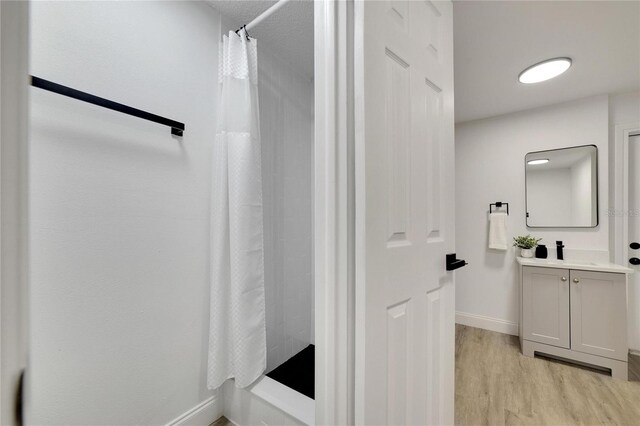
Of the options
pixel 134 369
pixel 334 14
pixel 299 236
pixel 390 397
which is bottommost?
pixel 134 369

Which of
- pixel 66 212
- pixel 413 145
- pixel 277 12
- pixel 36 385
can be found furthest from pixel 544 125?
pixel 36 385

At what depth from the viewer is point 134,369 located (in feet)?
3.94

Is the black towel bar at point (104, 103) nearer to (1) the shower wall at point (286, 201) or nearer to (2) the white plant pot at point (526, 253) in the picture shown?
(1) the shower wall at point (286, 201)

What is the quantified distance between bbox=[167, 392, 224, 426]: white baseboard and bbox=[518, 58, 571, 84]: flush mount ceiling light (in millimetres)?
3023

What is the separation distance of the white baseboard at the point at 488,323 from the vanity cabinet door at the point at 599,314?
0.59 meters

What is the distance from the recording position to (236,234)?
138cm

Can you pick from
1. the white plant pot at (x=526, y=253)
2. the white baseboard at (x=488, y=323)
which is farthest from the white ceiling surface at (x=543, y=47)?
the white baseboard at (x=488, y=323)

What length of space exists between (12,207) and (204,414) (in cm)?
166

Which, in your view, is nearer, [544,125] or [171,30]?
[171,30]

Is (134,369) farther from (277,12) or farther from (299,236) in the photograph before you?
(277,12)

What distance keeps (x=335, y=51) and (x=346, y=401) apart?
1.06 meters

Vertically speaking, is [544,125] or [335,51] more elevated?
[544,125]

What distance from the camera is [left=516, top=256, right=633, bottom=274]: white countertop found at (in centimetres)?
194

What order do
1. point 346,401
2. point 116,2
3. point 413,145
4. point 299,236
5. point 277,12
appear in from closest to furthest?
point 346,401 < point 413,145 < point 116,2 < point 277,12 < point 299,236
